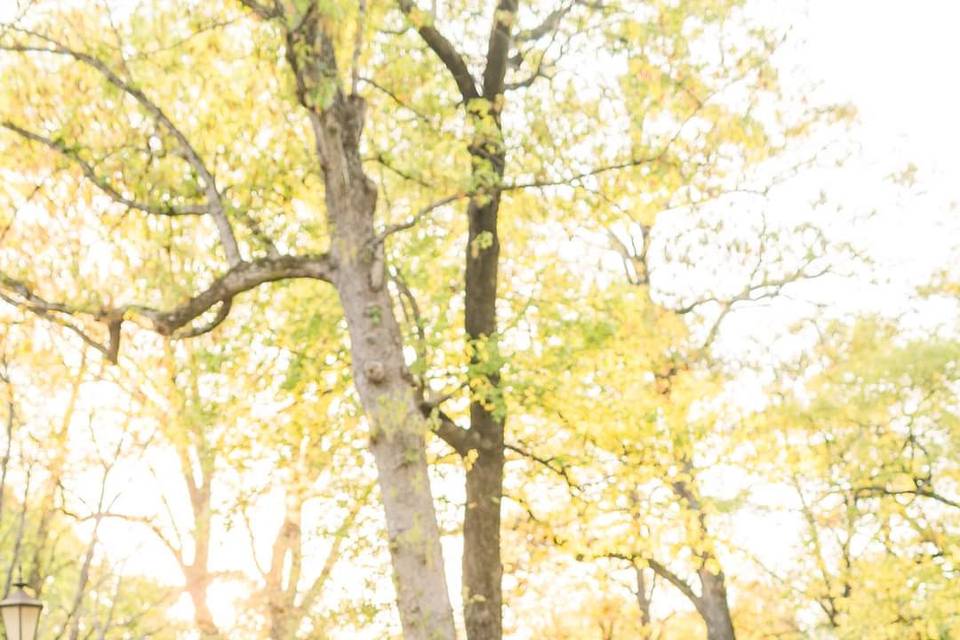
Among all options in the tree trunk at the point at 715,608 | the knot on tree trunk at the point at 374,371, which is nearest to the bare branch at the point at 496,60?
the knot on tree trunk at the point at 374,371

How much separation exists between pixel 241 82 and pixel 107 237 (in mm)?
2104

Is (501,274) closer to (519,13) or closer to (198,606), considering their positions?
(519,13)

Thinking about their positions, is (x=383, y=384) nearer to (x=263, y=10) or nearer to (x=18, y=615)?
(x=263, y=10)

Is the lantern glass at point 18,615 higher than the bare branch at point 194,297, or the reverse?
the bare branch at point 194,297

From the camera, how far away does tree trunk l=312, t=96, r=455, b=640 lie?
8727 mm

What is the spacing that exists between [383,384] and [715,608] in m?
11.4

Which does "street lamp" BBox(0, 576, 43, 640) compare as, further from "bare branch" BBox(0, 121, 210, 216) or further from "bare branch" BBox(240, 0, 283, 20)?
"bare branch" BBox(240, 0, 283, 20)

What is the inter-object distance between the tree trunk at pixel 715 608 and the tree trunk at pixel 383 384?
35.7ft

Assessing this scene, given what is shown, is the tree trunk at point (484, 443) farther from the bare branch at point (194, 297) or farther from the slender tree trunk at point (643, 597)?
the slender tree trunk at point (643, 597)

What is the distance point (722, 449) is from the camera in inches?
673

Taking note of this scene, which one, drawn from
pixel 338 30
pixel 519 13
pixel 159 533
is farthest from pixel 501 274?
pixel 159 533

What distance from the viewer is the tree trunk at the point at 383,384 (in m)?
8.73

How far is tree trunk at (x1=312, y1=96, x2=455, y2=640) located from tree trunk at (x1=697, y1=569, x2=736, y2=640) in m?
10.9

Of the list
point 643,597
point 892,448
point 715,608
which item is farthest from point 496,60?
point 643,597
